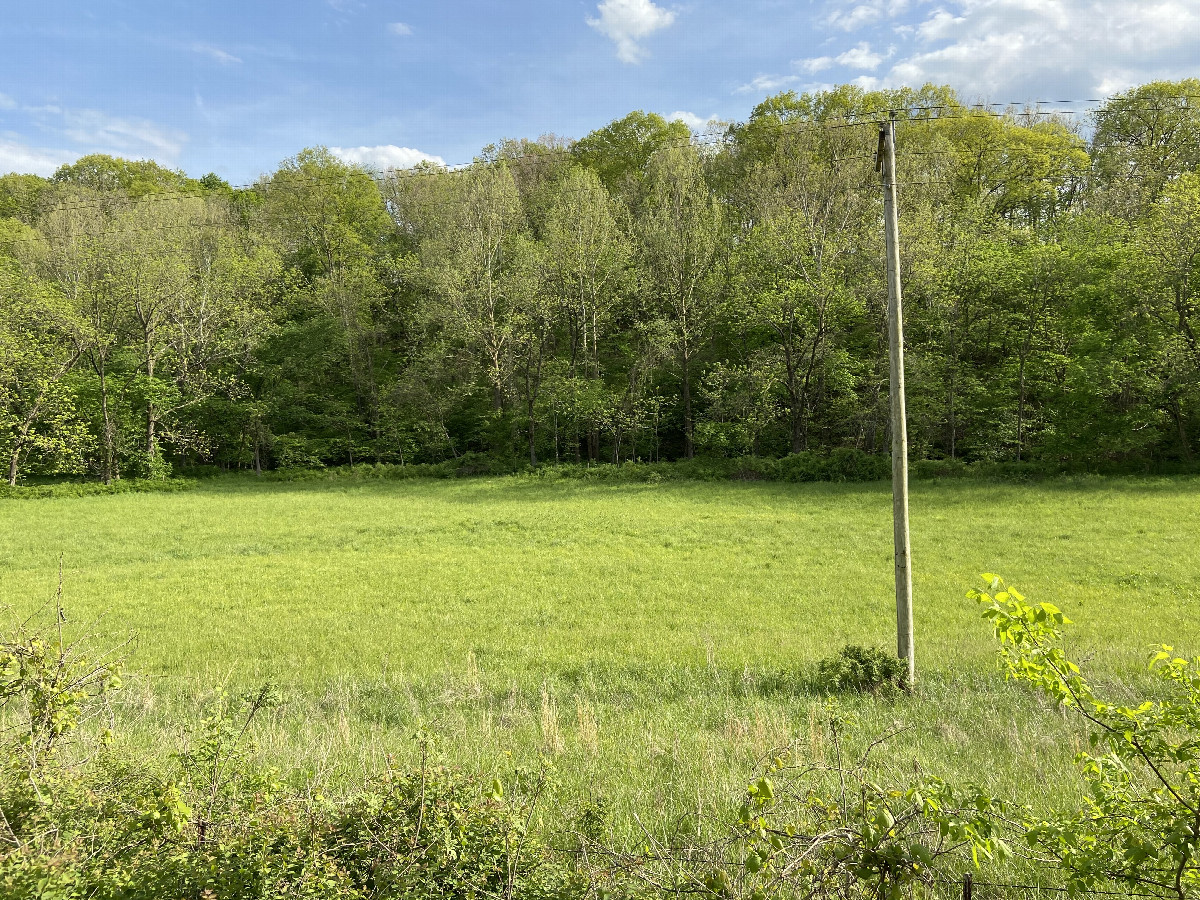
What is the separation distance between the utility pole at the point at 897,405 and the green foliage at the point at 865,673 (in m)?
0.17

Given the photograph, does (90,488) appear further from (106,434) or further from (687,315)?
(687,315)

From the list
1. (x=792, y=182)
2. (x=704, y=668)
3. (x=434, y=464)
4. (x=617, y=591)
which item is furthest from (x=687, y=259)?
(x=704, y=668)

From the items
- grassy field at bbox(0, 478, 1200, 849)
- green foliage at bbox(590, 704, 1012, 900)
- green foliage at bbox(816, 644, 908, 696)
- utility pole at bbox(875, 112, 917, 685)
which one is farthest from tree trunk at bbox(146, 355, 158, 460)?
green foliage at bbox(590, 704, 1012, 900)

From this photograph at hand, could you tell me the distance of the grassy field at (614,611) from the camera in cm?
659

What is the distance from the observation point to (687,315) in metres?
38.3

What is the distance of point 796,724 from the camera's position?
747 cm

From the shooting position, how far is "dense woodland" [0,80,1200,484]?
2931 centimetres

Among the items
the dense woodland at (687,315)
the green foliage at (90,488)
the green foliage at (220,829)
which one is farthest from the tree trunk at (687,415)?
the green foliage at (220,829)

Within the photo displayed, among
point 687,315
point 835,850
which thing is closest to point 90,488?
point 687,315

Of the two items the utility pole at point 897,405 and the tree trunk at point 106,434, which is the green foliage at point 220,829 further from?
the tree trunk at point 106,434

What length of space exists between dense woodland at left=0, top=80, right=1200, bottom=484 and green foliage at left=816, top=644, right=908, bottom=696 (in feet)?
77.5

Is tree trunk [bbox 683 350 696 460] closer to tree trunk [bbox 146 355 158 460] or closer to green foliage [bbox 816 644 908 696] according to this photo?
green foliage [bbox 816 644 908 696]

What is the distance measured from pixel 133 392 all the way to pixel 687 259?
34.9 metres

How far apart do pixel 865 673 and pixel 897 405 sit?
4.02 m
